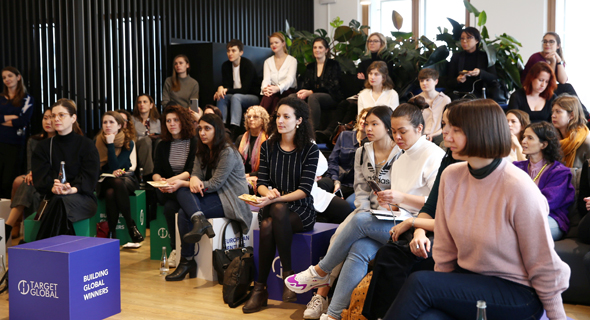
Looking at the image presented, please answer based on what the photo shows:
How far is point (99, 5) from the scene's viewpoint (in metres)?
6.38

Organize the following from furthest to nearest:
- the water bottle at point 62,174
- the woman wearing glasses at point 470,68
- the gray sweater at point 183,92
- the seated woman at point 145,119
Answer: the gray sweater at point 183,92, the seated woman at point 145,119, the woman wearing glasses at point 470,68, the water bottle at point 62,174

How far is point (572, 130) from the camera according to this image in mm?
4043

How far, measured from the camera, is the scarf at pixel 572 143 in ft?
13.0

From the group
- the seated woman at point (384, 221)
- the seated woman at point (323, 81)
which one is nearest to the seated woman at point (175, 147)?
the seated woman at point (384, 221)

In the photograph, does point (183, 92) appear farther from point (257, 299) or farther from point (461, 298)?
point (461, 298)

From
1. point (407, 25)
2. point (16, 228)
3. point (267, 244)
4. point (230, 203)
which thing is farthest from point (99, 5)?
point (407, 25)

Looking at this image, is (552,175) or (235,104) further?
(235,104)

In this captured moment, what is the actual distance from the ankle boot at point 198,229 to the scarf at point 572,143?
261cm

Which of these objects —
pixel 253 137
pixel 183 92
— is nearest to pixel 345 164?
pixel 253 137

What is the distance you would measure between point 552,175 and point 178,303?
2422 mm

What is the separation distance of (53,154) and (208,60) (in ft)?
9.70

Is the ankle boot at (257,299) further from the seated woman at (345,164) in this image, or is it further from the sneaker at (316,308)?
the seated woman at (345,164)

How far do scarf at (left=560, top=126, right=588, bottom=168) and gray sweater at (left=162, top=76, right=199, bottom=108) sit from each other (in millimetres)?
4250

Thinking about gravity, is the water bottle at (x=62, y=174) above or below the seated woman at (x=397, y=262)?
above
